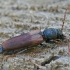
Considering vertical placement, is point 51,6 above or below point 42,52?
above

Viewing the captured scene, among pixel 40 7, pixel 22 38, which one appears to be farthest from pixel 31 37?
pixel 40 7

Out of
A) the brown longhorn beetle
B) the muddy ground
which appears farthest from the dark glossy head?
the muddy ground

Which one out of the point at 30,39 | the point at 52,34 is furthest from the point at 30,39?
the point at 52,34

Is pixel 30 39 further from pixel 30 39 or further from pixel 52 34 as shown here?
pixel 52 34

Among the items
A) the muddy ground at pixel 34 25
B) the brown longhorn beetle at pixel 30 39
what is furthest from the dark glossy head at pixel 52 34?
the muddy ground at pixel 34 25

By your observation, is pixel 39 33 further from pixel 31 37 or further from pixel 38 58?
pixel 38 58

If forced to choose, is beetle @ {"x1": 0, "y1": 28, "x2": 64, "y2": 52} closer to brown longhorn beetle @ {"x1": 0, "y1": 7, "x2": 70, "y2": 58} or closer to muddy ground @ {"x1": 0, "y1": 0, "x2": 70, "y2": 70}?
brown longhorn beetle @ {"x1": 0, "y1": 7, "x2": 70, "y2": 58}

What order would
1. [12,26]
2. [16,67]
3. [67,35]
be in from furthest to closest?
[12,26]
[67,35]
[16,67]
